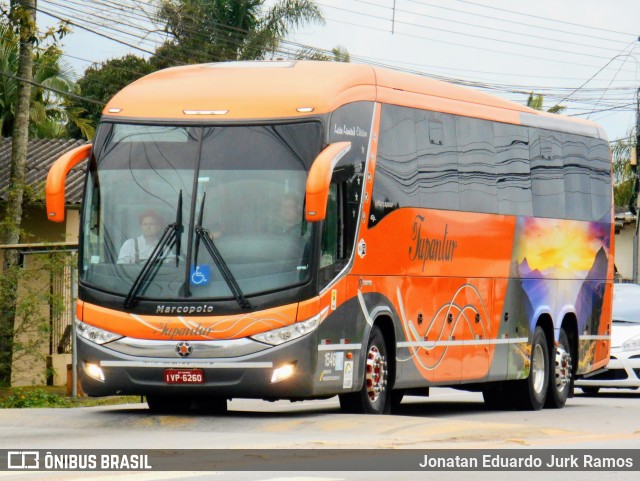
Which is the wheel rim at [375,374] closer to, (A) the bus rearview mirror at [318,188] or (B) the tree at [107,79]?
(A) the bus rearview mirror at [318,188]

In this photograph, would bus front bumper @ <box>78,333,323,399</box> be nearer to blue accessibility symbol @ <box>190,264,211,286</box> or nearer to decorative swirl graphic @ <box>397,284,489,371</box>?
blue accessibility symbol @ <box>190,264,211,286</box>

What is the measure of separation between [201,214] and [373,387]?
8.89 feet

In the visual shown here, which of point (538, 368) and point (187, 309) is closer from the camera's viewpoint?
point (187, 309)

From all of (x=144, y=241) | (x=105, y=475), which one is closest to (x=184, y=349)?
(x=144, y=241)

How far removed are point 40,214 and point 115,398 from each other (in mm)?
8333

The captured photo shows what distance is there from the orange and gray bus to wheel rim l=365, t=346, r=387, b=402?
21 millimetres

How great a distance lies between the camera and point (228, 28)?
49.9 meters

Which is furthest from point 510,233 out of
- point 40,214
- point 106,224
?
point 40,214

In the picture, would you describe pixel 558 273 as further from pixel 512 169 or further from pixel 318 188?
pixel 318 188

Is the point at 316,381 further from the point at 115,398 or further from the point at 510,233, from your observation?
the point at 115,398

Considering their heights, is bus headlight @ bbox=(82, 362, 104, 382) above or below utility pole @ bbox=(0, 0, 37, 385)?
below

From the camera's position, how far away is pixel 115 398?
77.4 feet

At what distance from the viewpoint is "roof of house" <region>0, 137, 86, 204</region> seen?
30.1 m

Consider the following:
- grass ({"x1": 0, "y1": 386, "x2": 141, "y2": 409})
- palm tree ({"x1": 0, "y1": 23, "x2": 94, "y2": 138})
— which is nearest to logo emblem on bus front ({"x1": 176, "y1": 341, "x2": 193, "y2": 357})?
grass ({"x1": 0, "y1": 386, "x2": 141, "y2": 409})
